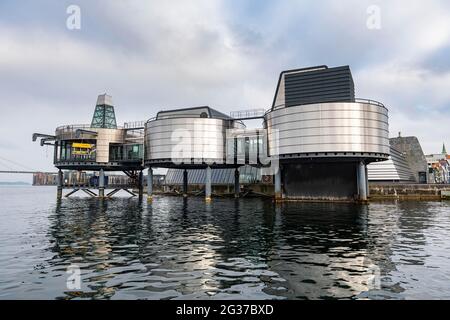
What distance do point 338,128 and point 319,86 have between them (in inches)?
1932

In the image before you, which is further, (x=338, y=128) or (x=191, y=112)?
(x=191, y=112)

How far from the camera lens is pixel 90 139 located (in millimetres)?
81250

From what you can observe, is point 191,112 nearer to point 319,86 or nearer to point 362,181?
point 319,86

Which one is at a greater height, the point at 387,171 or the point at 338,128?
the point at 338,128

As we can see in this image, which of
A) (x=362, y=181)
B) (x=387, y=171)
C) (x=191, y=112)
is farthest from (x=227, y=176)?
(x=362, y=181)

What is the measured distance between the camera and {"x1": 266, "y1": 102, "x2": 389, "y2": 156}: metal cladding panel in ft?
193

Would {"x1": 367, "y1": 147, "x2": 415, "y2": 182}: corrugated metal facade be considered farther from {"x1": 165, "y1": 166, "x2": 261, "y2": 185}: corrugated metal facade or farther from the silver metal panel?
the silver metal panel

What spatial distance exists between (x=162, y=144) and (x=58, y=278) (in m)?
60.3

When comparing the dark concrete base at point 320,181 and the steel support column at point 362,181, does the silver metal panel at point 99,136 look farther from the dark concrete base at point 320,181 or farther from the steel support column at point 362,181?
the steel support column at point 362,181

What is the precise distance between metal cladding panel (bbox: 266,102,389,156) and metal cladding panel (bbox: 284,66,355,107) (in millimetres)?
41223

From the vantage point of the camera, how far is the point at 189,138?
71375mm

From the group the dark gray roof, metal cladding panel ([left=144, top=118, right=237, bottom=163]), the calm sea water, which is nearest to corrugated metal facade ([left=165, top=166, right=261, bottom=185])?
the dark gray roof

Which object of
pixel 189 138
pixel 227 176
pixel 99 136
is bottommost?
pixel 227 176

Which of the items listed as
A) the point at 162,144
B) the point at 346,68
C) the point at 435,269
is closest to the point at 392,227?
the point at 435,269
